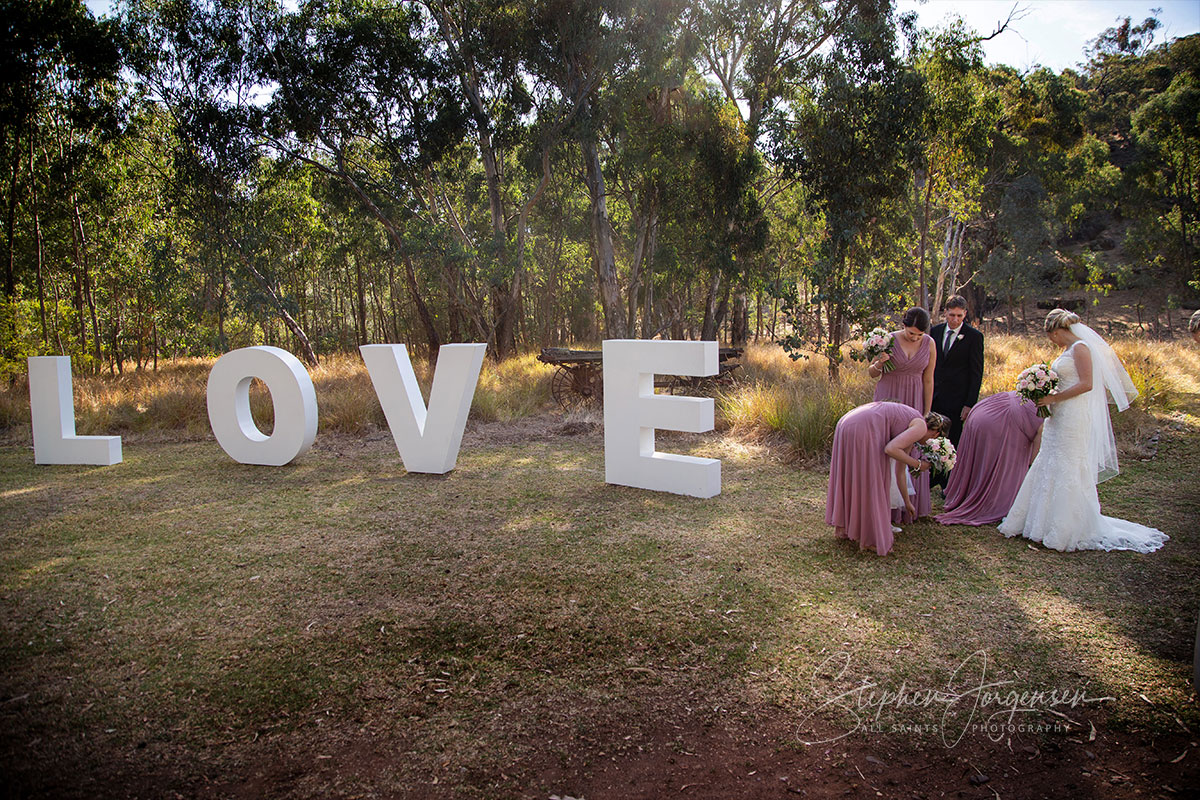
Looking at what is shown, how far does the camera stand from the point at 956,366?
6.41m

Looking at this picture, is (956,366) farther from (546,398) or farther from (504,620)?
(546,398)

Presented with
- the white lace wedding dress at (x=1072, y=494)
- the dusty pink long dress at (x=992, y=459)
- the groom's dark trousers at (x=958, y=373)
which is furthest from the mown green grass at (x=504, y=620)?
the groom's dark trousers at (x=958, y=373)

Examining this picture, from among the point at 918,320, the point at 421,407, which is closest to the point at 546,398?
the point at 421,407

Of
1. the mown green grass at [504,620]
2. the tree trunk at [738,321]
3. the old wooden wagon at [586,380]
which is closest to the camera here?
the mown green grass at [504,620]

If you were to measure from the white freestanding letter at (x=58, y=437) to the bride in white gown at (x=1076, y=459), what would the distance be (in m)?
10.3

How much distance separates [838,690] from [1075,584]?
2358mm

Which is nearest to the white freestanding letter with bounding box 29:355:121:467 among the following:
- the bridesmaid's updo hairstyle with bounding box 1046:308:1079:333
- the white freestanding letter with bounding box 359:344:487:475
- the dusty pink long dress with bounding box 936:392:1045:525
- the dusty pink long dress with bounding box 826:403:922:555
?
the white freestanding letter with bounding box 359:344:487:475

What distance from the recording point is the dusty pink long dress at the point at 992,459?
5762 mm

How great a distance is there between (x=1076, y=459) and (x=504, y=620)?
4.43 m

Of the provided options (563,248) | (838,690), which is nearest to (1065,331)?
(838,690)

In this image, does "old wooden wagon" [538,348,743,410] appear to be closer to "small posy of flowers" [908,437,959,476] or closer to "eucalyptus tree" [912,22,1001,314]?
"eucalyptus tree" [912,22,1001,314]

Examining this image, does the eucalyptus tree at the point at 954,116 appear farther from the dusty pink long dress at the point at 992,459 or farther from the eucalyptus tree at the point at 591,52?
the dusty pink long dress at the point at 992,459

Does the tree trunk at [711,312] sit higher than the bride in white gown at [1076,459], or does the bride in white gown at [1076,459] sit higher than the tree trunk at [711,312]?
the tree trunk at [711,312]

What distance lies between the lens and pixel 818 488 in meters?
7.07
